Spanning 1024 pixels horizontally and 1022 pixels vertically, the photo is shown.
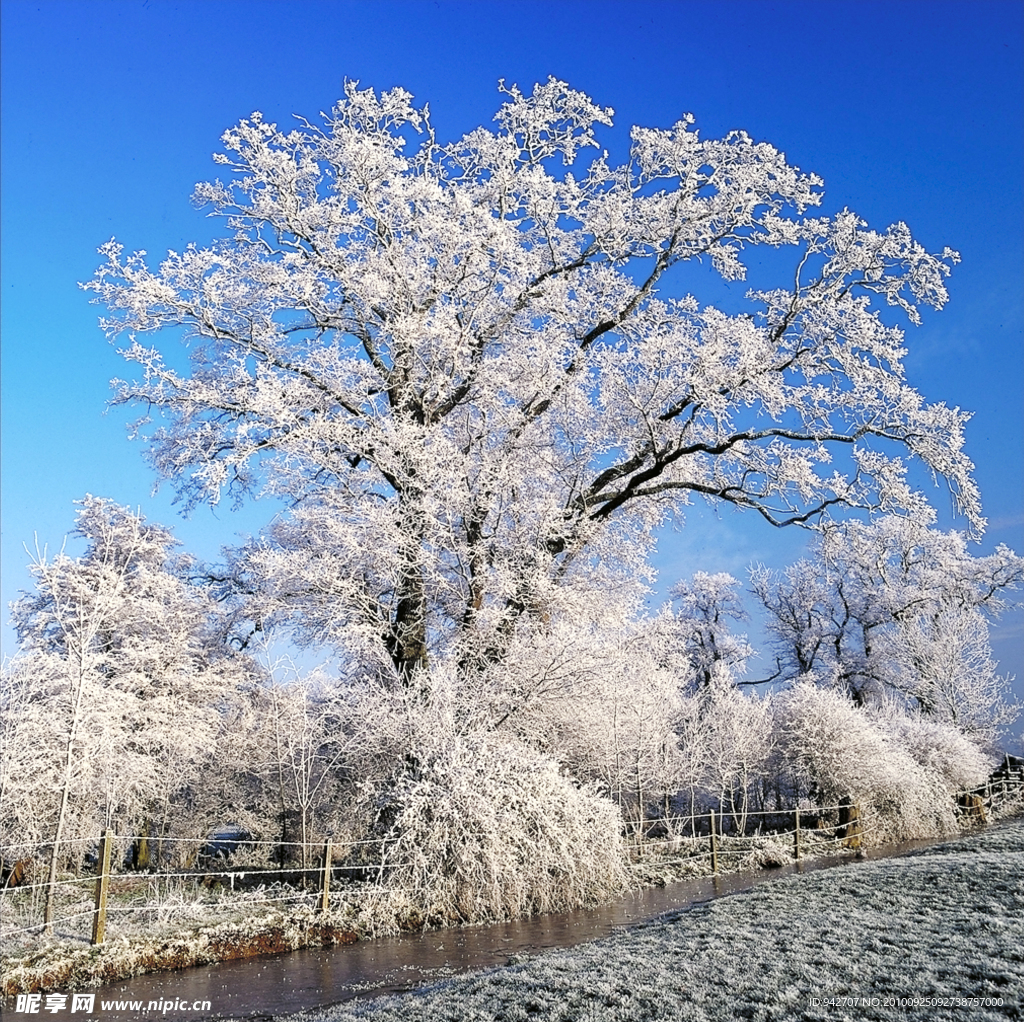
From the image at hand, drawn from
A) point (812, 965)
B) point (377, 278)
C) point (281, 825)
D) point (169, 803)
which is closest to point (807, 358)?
point (377, 278)

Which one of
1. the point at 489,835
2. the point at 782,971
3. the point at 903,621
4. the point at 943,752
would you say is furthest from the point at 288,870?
the point at 903,621

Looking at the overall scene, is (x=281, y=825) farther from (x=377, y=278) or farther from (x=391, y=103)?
(x=391, y=103)

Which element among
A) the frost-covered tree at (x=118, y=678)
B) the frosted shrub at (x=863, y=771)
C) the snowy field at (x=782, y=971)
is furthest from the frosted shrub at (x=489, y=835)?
the frosted shrub at (x=863, y=771)

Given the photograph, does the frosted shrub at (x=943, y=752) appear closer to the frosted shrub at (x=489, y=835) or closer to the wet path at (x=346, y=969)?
the frosted shrub at (x=489, y=835)

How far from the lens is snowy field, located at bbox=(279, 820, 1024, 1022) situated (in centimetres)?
529

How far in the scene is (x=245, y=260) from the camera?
50.2ft

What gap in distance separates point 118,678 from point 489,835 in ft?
33.0

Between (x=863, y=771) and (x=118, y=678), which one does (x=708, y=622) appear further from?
(x=118, y=678)

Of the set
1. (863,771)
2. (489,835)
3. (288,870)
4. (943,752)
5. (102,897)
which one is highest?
(943,752)

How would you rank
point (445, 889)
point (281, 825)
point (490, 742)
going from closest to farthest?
1. point (445, 889)
2. point (490, 742)
3. point (281, 825)

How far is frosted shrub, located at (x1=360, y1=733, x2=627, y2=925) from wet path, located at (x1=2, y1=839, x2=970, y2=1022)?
1.37 feet

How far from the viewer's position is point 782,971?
6.21 meters

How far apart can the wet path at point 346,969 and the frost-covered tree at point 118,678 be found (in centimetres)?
603

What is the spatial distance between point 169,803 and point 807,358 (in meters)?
16.6
